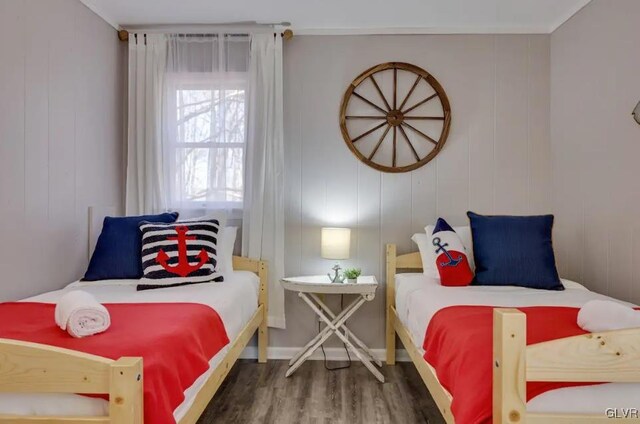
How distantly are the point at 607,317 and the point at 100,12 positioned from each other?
3.30 metres

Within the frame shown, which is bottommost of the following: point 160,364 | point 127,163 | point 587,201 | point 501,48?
point 160,364

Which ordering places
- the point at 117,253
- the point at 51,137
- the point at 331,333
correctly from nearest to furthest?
the point at 51,137, the point at 117,253, the point at 331,333

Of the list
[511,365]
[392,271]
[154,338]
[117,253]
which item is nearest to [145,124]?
[117,253]

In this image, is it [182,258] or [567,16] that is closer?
[182,258]

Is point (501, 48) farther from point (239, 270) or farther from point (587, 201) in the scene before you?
point (239, 270)

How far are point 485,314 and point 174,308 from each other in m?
1.25

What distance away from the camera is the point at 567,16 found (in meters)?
3.19

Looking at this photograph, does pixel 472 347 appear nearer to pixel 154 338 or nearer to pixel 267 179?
pixel 154 338

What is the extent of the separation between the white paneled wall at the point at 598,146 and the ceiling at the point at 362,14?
26cm

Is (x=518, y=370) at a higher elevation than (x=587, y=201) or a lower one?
lower

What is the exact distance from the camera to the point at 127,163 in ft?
11.2

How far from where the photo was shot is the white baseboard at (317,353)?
3404 mm

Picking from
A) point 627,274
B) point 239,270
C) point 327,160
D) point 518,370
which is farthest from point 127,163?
point 627,274

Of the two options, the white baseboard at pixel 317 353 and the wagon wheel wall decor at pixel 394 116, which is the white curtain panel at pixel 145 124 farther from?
the wagon wheel wall decor at pixel 394 116
